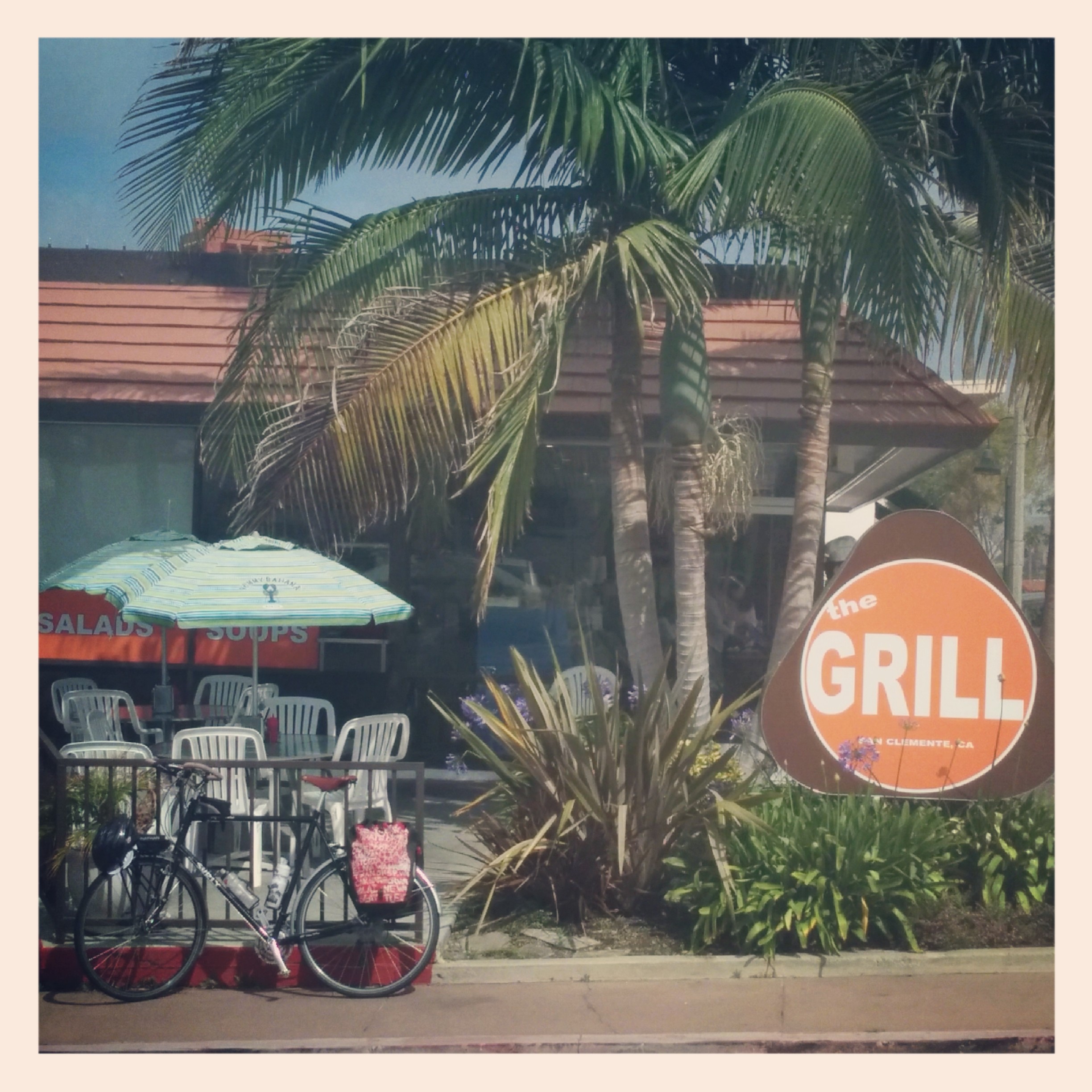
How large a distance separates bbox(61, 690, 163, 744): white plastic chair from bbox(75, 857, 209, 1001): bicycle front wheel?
1.48m

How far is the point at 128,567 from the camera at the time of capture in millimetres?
7035

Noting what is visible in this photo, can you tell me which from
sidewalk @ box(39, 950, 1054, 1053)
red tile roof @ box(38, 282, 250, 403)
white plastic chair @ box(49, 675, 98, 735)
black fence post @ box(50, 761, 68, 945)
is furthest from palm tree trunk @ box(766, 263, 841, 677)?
white plastic chair @ box(49, 675, 98, 735)

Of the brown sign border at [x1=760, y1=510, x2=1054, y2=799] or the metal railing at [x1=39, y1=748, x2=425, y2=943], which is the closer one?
the metal railing at [x1=39, y1=748, x2=425, y2=943]

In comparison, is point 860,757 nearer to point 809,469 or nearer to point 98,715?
point 809,469

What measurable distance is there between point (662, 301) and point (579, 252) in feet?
2.34

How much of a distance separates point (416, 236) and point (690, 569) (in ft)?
8.20

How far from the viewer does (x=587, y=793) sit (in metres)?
6.16

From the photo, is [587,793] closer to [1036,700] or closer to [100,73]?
[1036,700]

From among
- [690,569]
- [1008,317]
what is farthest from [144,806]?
[1008,317]

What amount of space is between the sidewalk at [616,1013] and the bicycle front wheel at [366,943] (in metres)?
0.10

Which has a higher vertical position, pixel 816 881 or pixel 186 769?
pixel 186 769

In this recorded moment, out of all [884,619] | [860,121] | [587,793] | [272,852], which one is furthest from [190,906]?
[860,121]

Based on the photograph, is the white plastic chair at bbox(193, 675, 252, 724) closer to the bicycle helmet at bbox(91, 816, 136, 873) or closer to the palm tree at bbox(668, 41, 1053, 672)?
the bicycle helmet at bbox(91, 816, 136, 873)

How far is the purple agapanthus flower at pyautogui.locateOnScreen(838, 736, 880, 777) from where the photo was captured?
251 inches
